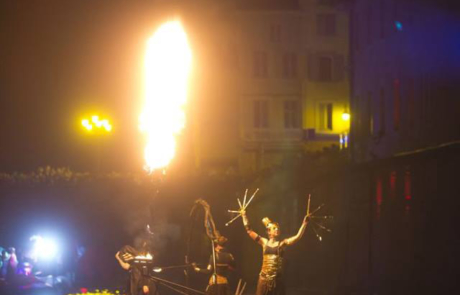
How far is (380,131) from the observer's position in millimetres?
31766

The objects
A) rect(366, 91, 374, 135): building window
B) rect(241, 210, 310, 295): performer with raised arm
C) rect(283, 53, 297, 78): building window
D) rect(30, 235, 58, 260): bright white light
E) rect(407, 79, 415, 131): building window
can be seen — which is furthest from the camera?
rect(283, 53, 297, 78): building window

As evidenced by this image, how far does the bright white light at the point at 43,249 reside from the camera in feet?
96.3

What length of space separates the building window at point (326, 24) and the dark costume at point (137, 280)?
1718 inches

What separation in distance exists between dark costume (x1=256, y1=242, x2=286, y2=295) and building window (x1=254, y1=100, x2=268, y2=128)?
143ft

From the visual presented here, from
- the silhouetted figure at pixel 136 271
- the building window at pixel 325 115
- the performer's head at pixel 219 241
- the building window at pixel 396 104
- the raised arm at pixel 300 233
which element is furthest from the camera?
the building window at pixel 325 115

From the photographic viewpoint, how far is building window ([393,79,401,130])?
98.5ft

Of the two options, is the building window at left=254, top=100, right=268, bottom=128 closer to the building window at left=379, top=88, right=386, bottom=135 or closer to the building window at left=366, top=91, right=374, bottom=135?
the building window at left=366, top=91, right=374, bottom=135

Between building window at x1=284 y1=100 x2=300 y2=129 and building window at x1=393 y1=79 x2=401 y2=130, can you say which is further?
building window at x1=284 y1=100 x2=300 y2=129

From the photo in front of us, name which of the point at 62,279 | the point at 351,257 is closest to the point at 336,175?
the point at 351,257

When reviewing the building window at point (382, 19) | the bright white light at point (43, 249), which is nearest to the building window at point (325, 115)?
the building window at point (382, 19)

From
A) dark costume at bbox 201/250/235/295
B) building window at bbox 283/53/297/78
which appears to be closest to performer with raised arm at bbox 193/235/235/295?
dark costume at bbox 201/250/235/295

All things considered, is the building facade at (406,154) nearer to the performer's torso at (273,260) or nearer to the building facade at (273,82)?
the performer's torso at (273,260)

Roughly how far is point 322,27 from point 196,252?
32.9 m

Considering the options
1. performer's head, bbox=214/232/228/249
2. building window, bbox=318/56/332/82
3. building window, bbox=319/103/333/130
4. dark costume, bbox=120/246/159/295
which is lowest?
dark costume, bbox=120/246/159/295
